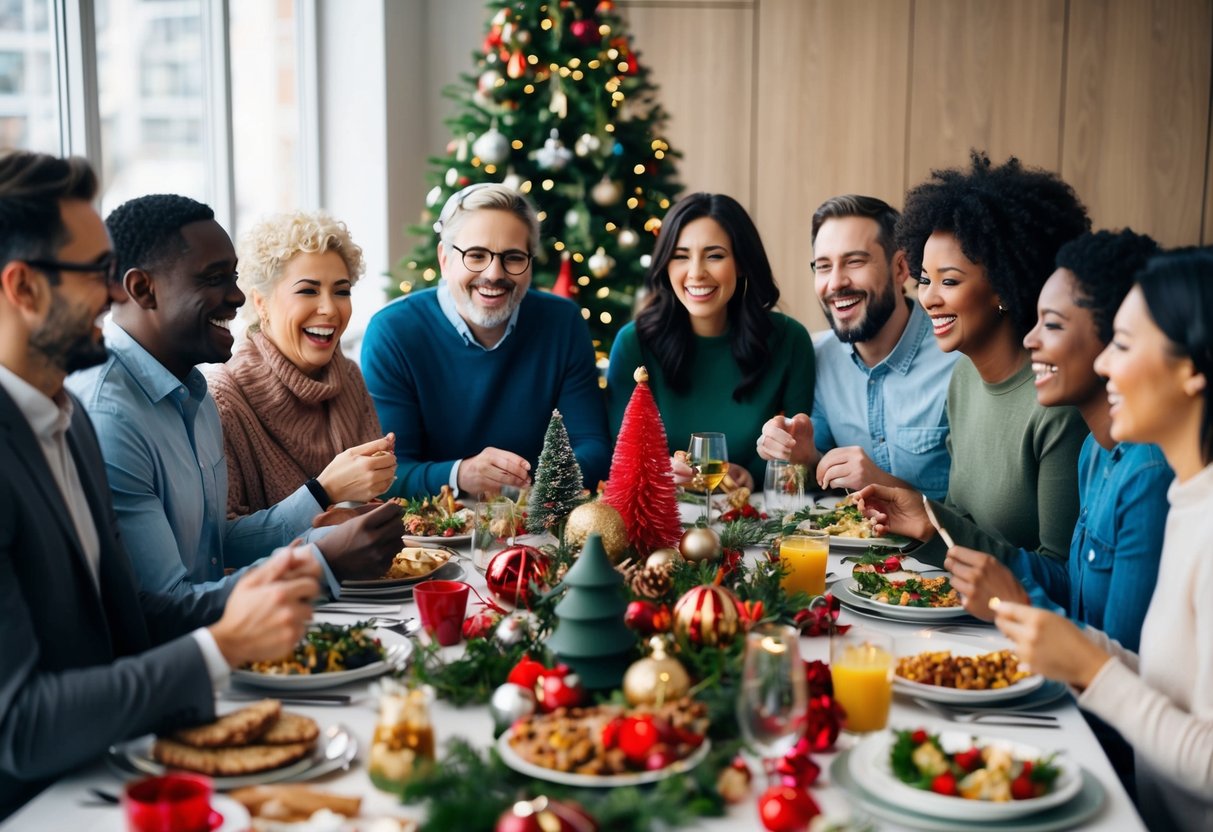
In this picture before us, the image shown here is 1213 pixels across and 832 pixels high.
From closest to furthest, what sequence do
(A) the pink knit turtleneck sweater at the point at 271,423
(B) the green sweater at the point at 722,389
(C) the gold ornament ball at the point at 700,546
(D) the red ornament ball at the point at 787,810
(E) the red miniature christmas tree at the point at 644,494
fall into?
(D) the red ornament ball at the point at 787,810, (C) the gold ornament ball at the point at 700,546, (E) the red miniature christmas tree at the point at 644,494, (A) the pink knit turtleneck sweater at the point at 271,423, (B) the green sweater at the point at 722,389

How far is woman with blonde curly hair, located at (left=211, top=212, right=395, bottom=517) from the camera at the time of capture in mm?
2613

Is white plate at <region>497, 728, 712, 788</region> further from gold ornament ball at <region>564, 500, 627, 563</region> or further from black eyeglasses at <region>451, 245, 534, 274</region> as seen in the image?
black eyeglasses at <region>451, 245, 534, 274</region>

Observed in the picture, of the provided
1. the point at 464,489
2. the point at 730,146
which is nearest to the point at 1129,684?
the point at 464,489

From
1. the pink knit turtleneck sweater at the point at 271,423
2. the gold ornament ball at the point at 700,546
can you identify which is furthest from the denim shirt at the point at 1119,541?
the pink knit turtleneck sweater at the point at 271,423

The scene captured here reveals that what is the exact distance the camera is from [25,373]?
1.40 metres

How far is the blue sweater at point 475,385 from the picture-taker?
3.23m

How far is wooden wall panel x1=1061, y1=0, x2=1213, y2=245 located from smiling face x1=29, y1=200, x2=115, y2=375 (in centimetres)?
504

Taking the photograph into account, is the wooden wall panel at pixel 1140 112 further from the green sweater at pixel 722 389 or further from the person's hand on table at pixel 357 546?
the person's hand on table at pixel 357 546

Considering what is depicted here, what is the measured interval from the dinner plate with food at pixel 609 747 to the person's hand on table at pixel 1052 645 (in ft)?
1.47

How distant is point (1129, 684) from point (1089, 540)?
596 millimetres

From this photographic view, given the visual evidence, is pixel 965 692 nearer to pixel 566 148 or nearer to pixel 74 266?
pixel 74 266

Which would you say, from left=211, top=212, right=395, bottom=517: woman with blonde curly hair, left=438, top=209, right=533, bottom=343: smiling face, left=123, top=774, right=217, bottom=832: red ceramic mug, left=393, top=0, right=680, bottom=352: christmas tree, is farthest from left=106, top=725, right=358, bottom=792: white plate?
left=393, top=0, right=680, bottom=352: christmas tree

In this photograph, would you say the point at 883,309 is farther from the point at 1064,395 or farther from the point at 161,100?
the point at 161,100

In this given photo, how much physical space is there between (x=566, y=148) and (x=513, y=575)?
10.9 ft
